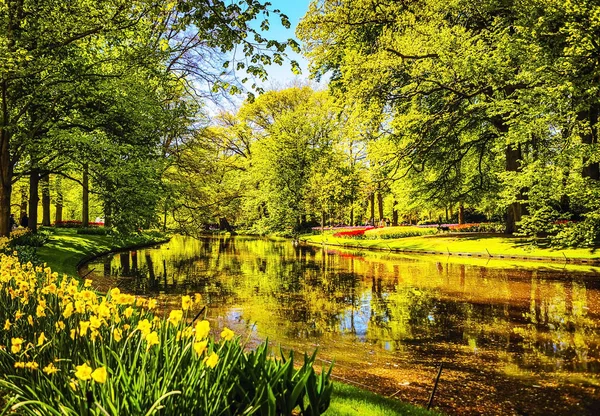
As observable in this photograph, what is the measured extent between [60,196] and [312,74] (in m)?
27.5

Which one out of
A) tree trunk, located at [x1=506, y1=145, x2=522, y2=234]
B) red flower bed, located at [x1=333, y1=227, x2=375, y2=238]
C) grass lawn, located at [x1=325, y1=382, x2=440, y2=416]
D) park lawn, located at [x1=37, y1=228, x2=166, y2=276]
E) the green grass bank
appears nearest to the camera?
grass lawn, located at [x1=325, y1=382, x2=440, y2=416]

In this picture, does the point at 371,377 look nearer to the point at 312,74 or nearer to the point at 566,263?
the point at 566,263

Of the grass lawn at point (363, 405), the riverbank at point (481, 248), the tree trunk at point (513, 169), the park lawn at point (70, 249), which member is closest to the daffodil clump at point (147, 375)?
the grass lawn at point (363, 405)

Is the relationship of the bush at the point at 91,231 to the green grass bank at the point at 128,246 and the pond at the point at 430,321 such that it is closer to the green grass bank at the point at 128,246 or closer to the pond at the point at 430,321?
the green grass bank at the point at 128,246

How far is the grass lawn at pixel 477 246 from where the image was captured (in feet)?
69.6

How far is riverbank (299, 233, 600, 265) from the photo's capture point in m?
20.8

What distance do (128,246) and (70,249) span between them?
10269 millimetres

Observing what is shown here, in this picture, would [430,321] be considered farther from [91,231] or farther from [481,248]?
[91,231]

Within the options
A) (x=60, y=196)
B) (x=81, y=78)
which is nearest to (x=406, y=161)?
(x=81, y=78)

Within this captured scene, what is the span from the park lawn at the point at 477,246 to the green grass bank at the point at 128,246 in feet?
59.1

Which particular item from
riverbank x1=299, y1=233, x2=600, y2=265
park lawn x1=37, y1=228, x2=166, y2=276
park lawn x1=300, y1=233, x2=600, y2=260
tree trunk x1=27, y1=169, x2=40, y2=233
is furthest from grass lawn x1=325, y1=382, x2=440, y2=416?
tree trunk x1=27, y1=169, x2=40, y2=233

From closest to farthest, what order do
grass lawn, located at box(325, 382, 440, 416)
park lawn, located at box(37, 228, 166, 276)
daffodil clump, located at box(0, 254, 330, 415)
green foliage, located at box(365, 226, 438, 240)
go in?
daffodil clump, located at box(0, 254, 330, 415)
grass lawn, located at box(325, 382, 440, 416)
park lawn, located at box(37, 228, 166, 276)
green foliage, located at box(365, 226, 438, 240)

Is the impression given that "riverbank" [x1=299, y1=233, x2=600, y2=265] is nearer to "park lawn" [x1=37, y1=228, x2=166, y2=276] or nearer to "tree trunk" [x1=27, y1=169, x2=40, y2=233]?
"park lawn" [x1=37, y1=228, x2=166, y2=276]

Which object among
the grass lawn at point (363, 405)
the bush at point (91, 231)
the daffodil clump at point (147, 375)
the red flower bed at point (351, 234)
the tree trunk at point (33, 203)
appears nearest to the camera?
the daffodil clump at point (147, 375)
